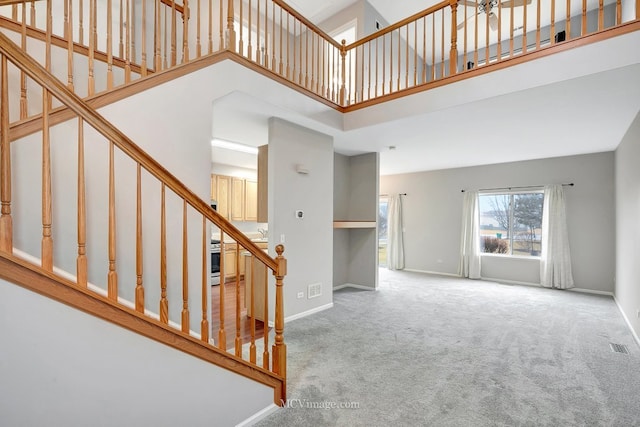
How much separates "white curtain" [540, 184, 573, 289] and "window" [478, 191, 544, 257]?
1.13 ft

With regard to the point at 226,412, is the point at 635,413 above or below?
below

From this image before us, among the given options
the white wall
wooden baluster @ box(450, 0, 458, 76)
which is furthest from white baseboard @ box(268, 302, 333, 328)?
wooden baluster @ box(450, 0, 458, 76)

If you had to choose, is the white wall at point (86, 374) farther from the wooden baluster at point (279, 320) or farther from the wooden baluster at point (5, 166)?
the wooden baluster at point (279, 320)

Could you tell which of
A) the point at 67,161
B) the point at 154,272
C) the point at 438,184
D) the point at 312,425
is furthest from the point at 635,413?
→ the point at 438,184

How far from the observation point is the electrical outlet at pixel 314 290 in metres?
4.23

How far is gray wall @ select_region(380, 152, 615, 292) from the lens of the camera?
5.46 m

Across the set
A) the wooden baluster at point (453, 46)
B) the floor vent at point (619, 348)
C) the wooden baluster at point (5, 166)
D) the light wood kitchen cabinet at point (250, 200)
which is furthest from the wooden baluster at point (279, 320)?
the light wood kitchen cabinet at point (250, 200)

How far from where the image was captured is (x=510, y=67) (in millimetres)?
2984

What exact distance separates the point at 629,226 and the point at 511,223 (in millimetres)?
2692

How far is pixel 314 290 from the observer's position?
14.1ft

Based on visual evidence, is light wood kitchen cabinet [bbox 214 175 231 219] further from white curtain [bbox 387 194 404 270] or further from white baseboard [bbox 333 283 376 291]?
white curtain [bbox 387 194 404 270]

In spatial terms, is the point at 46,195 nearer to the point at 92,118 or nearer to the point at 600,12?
the point at 92,118

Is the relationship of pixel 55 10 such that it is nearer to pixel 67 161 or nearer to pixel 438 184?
pixel 67 161

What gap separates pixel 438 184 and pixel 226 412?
6.86m
